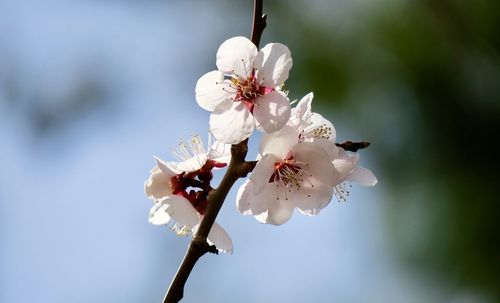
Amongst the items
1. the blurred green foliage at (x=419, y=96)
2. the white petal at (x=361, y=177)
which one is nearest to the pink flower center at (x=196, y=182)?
the white petal at (x=361, y=177)

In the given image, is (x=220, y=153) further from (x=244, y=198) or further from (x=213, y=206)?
(x=213, y=206)

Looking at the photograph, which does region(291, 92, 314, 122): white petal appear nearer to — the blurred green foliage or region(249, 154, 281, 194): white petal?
region(249, 154, 281, 194): white petal

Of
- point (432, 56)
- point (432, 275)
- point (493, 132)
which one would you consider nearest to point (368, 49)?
point (432, 56)

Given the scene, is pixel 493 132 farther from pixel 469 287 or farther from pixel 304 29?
pixel 304 29


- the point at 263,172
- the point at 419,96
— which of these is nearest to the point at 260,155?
the point at 263,172

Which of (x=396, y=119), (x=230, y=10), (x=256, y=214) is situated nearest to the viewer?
(x=256, y=214)

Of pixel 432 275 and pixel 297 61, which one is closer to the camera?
pixel 432 275
